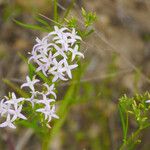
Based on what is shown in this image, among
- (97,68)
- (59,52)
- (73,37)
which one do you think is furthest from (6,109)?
(97,68)

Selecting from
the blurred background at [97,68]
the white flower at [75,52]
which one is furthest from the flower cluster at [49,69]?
the blurred background at [97,68]

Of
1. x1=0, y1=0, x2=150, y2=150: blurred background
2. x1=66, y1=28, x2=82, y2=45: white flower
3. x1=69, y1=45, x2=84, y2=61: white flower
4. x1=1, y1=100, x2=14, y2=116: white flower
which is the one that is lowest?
x1=1, y1=100, x2=14, y2=116: white flower

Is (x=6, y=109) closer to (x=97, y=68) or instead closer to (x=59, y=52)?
(x=59, y=52)

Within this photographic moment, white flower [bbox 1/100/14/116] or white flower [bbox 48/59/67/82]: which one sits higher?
white flower [bbox 48/59/67/82]

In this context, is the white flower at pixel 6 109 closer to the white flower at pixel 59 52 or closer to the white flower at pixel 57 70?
the white flower at pixel 57 70

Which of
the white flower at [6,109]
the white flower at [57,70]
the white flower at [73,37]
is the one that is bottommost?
the white flower at [6,109]

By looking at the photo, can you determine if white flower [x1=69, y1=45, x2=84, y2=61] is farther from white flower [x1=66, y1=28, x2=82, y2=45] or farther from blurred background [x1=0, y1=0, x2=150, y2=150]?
blurred background [x1=0, y1=0, x2=150, y2=150]

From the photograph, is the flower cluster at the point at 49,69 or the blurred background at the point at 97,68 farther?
the blurred background at the point at 97,68

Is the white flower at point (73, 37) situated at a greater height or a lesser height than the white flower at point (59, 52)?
greater

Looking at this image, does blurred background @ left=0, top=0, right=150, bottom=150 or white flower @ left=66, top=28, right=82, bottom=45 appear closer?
white flower @ left=66, top=28, right=82, bottom=45

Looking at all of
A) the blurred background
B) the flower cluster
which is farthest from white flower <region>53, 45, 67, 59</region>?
the blurred background
